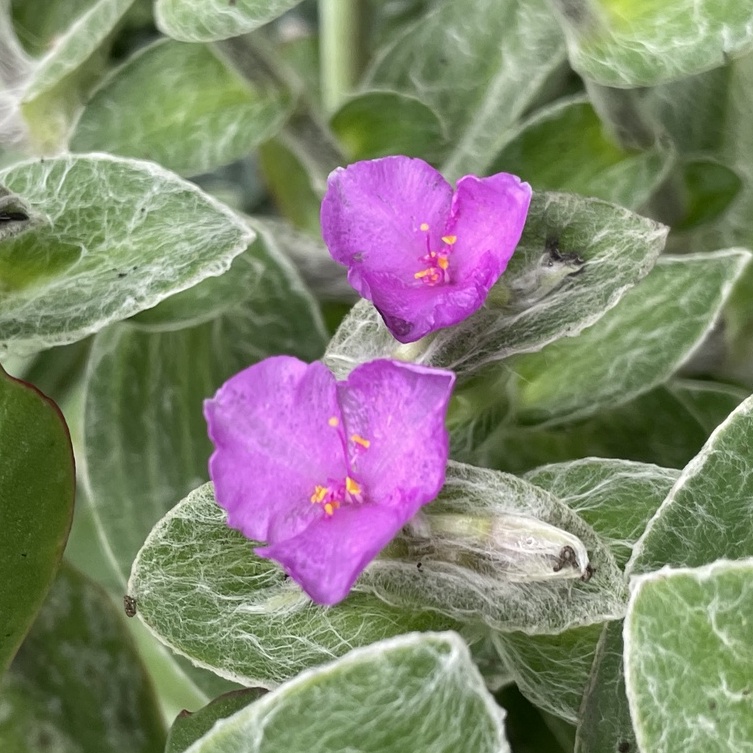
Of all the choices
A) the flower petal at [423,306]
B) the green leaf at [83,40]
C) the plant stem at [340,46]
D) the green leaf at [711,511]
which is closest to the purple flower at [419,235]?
the flower petal at [423,306]

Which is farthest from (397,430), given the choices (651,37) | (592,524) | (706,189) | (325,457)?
(706,189)

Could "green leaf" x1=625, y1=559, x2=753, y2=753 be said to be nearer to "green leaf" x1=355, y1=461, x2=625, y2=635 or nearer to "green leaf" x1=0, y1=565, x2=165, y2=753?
"green leaf" x1=355, y1=461, x2=625, y2=635

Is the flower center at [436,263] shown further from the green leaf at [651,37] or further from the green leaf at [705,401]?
the green leaf at [705,401]

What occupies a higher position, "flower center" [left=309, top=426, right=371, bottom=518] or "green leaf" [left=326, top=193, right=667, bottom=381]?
"green leaf" [left=326, top=193, right=667, bottom=381]

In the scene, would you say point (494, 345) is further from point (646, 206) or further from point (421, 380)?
point (646, 206)

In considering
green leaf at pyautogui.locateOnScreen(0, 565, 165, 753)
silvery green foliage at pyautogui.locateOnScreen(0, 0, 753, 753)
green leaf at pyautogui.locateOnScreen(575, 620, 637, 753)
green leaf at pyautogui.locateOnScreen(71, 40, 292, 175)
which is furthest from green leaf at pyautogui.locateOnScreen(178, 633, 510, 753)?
green leaf at pyautogui.locateOnScreen(71, 40, 292, 175)

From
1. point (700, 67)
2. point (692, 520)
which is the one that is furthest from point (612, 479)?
point (700, 67)
